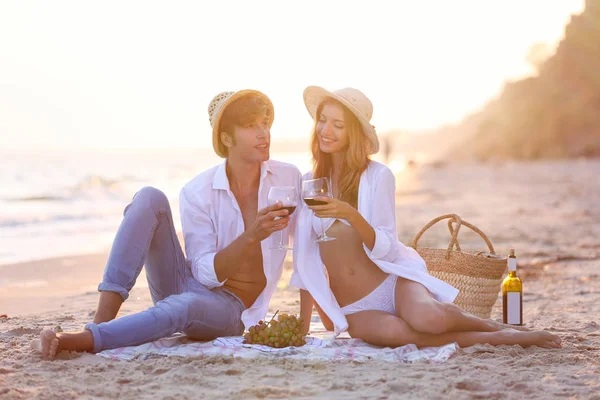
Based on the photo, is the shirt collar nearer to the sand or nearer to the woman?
the woman

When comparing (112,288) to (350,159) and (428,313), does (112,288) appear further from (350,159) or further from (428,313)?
(428,313)

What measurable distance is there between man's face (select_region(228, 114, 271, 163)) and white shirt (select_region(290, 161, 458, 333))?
0.47 meters

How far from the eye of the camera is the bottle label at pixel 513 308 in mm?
5305

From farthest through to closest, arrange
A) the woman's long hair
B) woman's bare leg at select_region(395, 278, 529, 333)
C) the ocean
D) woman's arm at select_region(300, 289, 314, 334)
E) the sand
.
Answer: the ocean, woman's arm at select_region(300, 289, 314, 334), the woman's long hair, woman's bare leg at select_region(395, 278, 529, 333), the sand

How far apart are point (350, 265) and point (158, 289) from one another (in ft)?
4.21

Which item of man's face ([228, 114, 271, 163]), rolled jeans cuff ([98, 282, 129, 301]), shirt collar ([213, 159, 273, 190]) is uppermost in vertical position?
man's face ([228, 114, 271, 163])

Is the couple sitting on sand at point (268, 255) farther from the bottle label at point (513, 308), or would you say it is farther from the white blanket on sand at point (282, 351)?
the bottle label at point (513, 308)

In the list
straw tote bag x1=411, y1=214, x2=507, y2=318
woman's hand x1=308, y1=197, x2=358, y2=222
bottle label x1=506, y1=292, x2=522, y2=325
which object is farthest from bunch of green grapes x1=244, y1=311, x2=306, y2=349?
bottle label x1=506, y1=292, x2=522, y2=325

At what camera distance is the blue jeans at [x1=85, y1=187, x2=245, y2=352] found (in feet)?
14.0

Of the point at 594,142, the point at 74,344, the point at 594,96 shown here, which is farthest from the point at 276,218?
the point at 594,96

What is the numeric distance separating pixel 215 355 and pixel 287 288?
12.0 ft

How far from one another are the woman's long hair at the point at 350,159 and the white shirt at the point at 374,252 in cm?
6

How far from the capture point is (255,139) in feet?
15.5

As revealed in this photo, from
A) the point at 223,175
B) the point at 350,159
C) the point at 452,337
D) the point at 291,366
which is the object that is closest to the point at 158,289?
the point at 223,175
